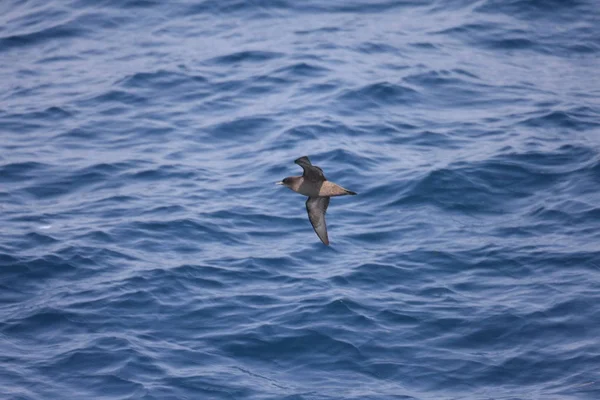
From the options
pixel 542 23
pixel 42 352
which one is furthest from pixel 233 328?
pixel 542 23

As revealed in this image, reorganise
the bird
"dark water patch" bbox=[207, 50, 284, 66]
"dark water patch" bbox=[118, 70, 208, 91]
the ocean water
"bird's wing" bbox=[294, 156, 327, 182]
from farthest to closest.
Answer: "dark water patch" bbox=[207, 50, 284, 66] → "dark water patch" bbox=[118, 70, 208, 91] → the ocean water → the bird → "bird's wing" bbox=[294, 156, 327, 182]

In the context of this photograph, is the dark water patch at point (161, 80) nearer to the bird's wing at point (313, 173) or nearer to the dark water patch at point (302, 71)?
the dark water patch at point (302, 71)

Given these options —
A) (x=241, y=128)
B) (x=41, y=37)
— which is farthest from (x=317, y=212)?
(x=41, y=37)

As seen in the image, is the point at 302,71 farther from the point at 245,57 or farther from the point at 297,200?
the point at 297,200

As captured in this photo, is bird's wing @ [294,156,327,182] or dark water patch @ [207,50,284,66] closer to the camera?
bird's wing @ [294,156,327,182]

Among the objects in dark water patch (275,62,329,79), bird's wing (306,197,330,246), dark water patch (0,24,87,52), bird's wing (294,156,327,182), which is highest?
bird's wing (294,156,327,182)

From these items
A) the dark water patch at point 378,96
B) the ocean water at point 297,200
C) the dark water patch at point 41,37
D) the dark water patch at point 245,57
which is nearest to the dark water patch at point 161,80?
the ocean water at point 297,200

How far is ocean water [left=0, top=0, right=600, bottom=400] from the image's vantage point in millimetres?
12508

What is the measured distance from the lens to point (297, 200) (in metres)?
15.7

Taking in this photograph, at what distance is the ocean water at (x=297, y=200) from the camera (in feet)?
41.0

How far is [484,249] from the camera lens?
14.4 m

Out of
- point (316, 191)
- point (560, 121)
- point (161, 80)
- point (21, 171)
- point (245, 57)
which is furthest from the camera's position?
point (245, 57)

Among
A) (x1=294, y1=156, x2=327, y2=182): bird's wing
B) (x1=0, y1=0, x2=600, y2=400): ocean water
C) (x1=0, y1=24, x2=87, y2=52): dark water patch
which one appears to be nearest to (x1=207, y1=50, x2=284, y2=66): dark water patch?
(x1=0, y1=0, x2=600, y2=400): ocean water

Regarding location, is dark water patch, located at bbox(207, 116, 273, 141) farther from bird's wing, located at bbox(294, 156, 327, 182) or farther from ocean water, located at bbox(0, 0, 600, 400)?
bird's wing, located at bbox(294, 156, 327, 182)
